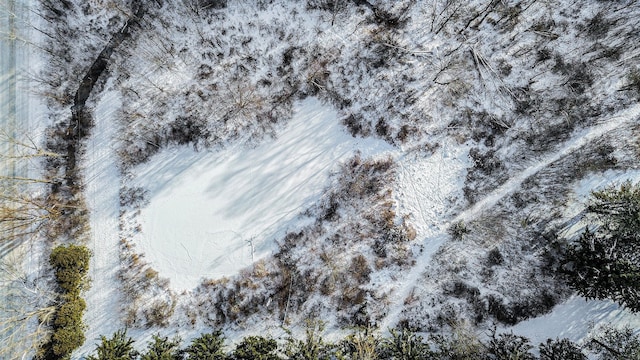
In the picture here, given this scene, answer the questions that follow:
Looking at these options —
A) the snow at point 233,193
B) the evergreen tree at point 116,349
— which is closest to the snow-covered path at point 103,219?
the snow at point 233,193

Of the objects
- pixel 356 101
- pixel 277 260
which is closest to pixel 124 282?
pixel 277 260

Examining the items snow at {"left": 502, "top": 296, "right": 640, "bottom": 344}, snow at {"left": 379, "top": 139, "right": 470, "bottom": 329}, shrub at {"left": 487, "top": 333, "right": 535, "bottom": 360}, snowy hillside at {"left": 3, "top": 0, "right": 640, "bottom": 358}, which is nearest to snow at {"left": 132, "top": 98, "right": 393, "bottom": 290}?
snowy hillside at {"left": 3, "top": 0, "right": 640, "bottom": 358}

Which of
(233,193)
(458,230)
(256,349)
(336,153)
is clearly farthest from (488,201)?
(256,349)

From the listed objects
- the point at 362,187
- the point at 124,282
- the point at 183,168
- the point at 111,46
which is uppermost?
the point at 111,46

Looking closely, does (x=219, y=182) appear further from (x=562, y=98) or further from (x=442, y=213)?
(x=562, y=98)

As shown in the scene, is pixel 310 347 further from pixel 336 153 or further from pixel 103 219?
Answer: pixel 103 219
